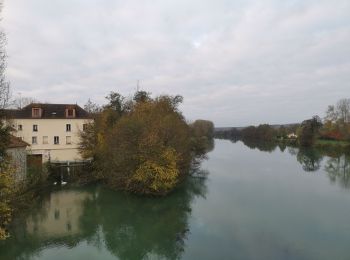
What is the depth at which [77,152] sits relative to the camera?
35844 mm

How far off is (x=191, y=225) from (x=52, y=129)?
22.1 metres

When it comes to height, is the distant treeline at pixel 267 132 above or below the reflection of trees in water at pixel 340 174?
above

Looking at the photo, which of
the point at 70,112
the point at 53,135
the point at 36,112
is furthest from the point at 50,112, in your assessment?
the point at 53,135

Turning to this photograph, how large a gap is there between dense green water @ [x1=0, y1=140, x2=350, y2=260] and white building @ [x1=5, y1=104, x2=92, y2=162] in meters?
8.99

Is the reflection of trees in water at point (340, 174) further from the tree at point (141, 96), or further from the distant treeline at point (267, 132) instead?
the distant treeline at point (267, 132)

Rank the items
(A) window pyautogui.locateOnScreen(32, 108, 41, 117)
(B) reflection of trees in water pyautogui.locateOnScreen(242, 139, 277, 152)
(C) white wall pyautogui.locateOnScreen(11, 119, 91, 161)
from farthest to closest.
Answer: (B) reflection of trees in water pyautogui.locateOnScreen(242, 139, 277, 152) < (A) window pyautogui.locateOnScreen(32, 108, 41, 117) < (C) white wall pyautogui.locateOnScreen(11, 119, 91, 161)

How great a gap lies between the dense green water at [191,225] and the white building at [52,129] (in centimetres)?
899

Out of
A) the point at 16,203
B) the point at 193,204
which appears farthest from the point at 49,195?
the point at 193,204

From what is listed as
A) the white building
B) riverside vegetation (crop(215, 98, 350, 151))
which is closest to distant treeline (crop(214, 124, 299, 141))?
riverside vegetation (crop(215, 98, 350, 151))

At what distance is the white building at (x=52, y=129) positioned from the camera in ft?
113

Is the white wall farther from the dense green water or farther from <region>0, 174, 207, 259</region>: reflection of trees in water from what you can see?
<region>0, 174, 207, 259</region>: reflection of trees in water

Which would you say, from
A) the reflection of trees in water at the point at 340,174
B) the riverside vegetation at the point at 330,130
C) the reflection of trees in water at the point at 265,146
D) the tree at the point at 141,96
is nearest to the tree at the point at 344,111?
the riverside vegetation at the point at 330,130

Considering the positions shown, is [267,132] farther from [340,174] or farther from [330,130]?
[340,174]

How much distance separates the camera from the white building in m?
34.3
